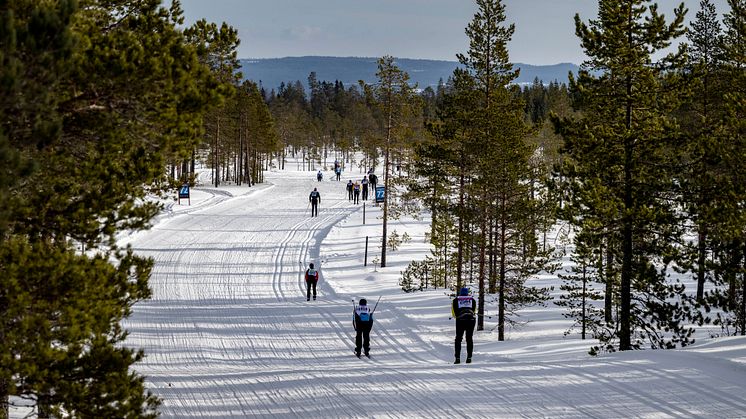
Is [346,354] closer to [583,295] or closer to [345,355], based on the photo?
[345,355]

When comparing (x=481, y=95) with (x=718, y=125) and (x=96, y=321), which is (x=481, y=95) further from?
(x=96, y=321)

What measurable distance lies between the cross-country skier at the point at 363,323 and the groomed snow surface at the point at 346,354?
16.3 inches

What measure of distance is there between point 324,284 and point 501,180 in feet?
27.9

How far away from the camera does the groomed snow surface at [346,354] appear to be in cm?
1033

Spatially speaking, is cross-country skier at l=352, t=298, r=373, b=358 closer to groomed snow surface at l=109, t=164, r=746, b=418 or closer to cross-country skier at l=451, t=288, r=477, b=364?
groomed snow surface at l=109, t=164, r=746, b=418

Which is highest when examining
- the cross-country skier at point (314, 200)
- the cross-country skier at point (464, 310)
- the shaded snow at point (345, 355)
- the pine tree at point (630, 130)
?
the pine tree at point (630, 130)

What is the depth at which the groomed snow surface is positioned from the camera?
407 inches

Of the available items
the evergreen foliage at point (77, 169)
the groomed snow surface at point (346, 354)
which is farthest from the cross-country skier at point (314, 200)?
the evergreen foliage at point (77, 169)

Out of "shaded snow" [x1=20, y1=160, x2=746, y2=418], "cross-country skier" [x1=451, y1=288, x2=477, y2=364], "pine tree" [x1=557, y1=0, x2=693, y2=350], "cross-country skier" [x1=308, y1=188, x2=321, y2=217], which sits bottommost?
"shaded snow" [x1=20, y1=160, x2=746, y2=418]

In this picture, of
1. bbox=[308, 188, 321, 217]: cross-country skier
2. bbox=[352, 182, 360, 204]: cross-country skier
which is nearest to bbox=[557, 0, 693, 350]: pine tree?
bbox=[308, 188, 321, 217]: cross-country skier

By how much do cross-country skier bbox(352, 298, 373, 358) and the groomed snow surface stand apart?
0.41 metres

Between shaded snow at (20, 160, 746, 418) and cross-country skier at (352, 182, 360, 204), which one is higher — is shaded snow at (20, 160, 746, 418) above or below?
below

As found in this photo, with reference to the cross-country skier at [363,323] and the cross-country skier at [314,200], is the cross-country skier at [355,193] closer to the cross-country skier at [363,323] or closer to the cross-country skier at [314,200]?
the cross-country skier at [314,200]

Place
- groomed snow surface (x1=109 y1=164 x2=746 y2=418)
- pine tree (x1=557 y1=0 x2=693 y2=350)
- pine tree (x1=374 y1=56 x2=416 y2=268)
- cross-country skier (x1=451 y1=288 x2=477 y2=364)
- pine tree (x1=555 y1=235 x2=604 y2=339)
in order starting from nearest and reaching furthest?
groomed snow surface (x1=109 y1=164 x2=746 y2=418) < cross-country skier (x1=451 y1=288 x2=477 y2=364) < pine tree (x1=557 y1=0 x2=693 y2=350) < pine tree (x1=555 y1=235 x2=604 y2=339) < pine tree (x1=374 y1=56 x2=416 y2=268)
